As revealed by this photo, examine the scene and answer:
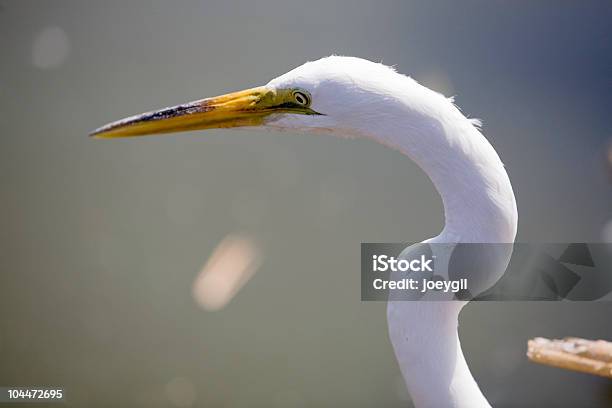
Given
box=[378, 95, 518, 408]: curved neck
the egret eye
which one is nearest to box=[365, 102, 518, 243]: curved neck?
box=[378, 95, 518, 408]: curved neck

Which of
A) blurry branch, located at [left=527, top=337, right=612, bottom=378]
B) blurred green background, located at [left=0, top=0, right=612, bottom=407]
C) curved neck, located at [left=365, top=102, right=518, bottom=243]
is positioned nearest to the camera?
curved neck, located at [left=365, top=102, right=518, bottom=243]

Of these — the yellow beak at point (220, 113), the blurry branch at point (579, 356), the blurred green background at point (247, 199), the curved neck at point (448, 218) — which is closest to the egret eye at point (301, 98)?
the yellow beak at point (220, 113)

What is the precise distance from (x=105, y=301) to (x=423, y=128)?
180cm

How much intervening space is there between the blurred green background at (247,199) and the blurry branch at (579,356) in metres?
0.44

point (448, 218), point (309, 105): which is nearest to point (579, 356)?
point (448, 218)

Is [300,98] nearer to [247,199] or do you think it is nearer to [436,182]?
[436,182]

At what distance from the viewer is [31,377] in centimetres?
218

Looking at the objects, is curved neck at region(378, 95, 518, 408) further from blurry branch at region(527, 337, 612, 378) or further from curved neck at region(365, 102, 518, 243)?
blurry branch at region(527, 337, 612, 378)

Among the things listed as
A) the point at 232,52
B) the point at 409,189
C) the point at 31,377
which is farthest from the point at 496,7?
the point at 31,377

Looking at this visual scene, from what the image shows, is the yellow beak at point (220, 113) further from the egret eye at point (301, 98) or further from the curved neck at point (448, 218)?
the curved neck at point (448, 218)

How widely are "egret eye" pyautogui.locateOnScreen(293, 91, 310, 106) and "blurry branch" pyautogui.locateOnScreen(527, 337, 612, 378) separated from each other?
117cm

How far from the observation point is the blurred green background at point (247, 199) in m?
2.08

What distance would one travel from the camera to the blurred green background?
208 centimetres

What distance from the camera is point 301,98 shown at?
86 cm
